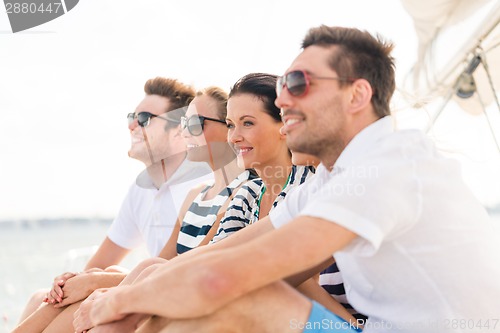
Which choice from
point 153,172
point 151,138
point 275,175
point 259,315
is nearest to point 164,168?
point 153,172

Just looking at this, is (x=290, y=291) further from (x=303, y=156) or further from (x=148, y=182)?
(x=148, y=182)

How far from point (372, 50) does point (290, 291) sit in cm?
89

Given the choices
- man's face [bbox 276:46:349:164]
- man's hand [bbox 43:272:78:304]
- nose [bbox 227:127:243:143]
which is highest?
man's face [bbox 276:46:349:164]

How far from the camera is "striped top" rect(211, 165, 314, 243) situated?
9.30 ft

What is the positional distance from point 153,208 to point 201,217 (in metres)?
0.66

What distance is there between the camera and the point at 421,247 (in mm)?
1687

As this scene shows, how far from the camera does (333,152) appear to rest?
6.50 feet

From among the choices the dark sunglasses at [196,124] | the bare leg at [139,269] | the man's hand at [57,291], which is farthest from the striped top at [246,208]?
the man's hand at [57,291]

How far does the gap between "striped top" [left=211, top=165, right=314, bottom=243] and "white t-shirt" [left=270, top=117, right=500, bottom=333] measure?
3.41 feet

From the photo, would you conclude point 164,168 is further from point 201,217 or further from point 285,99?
point 285,99

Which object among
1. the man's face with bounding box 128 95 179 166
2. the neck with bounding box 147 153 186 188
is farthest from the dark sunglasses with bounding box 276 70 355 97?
the man's face with bounding box 128 95 179 166

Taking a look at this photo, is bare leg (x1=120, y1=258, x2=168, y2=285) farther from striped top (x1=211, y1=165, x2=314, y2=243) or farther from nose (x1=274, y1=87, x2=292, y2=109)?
nose (x1=274, y1=87, x2=292, y2=109)

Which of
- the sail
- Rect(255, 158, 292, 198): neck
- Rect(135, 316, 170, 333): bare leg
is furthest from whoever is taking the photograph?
the sail

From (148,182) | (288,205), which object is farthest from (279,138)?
(148,182)
